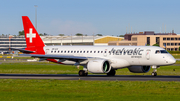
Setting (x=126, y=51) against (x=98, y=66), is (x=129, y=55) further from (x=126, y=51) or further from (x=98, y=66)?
(x=98, y=66)

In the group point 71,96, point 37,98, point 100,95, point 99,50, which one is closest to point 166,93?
point 100,95

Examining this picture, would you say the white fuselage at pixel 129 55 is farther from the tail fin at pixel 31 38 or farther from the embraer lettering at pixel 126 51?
the tail fin at pixel 31 38

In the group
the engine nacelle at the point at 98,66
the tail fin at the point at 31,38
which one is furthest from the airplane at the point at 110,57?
the tail fin at the point at 31,38

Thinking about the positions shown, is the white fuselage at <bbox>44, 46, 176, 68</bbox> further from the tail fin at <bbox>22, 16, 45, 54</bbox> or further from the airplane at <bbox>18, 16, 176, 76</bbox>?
the tail fin at <bbox>22, 16, 45, 54</bbox>

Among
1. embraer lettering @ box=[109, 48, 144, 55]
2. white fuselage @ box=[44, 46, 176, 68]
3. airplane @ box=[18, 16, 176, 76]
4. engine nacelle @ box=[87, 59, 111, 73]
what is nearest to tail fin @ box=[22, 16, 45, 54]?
airplane @ box=[18, 16, 176, 76]

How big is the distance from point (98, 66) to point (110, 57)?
3.30 meters

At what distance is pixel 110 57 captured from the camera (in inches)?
1768

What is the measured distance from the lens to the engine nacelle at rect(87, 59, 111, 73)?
42281 mm

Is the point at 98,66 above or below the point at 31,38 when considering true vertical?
below

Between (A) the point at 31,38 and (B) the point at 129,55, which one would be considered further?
(A) the point at 31,38

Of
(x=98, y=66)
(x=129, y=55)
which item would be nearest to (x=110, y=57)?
(x=129, y=55)

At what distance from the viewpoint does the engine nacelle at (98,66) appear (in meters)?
42.3

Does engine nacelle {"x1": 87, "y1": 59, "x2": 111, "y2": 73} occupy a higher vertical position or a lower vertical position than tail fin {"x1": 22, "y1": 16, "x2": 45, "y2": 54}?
lower

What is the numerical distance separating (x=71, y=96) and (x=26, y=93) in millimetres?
3879
